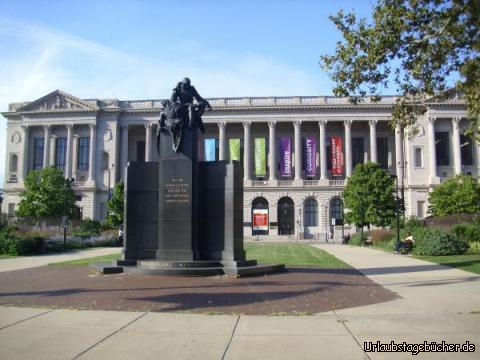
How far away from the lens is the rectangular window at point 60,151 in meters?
92.5

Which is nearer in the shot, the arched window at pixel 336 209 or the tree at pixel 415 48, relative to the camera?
the tree at pixel 415 48

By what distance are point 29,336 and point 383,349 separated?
5.61 meters

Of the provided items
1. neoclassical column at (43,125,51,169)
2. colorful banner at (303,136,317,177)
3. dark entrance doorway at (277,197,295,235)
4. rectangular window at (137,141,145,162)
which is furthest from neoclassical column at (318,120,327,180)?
neoclassical column at (43,125,51,169)

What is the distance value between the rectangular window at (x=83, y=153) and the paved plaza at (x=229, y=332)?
280 ft

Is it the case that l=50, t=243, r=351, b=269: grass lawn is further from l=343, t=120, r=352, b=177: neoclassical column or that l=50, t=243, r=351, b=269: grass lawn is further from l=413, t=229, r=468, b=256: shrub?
l=343, t=120, r=352, b=177: neoclassical column

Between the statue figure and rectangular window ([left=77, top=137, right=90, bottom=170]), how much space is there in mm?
77503

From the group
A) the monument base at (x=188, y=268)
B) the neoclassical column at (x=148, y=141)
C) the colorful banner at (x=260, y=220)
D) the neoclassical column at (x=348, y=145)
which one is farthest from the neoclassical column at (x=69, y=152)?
the monument base at (x=188, y=268)

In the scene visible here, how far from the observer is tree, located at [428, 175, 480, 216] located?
64688 millimetres

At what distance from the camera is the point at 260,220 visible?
274ft

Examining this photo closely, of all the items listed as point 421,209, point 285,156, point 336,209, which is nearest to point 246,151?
point 285,156

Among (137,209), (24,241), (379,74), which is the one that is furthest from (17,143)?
(379,74)

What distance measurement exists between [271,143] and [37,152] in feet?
150

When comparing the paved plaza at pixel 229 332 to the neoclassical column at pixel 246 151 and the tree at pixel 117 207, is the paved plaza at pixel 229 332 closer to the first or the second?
the tree at pixel 117 207

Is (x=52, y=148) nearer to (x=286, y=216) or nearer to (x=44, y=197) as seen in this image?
(x=44, y=197)
